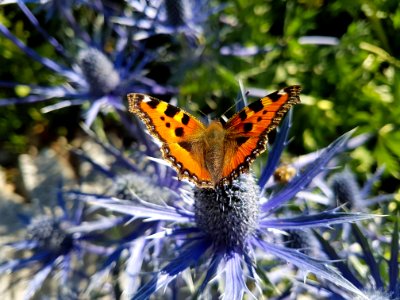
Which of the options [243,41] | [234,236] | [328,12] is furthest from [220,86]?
[234,236]

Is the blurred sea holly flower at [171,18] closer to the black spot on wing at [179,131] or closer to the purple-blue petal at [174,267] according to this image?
the black spot on wing at [179,131]

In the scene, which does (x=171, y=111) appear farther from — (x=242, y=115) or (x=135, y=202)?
(x=135, y=202)

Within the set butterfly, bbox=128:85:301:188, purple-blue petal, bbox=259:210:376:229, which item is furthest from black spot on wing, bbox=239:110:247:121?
purple-blue petal, bbox=259:210:376:229

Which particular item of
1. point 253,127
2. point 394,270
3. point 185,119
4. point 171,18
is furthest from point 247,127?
point 171,18

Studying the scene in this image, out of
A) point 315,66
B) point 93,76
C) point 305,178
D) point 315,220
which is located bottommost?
point 315,220

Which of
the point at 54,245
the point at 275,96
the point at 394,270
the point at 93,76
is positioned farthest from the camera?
the point at 93,76

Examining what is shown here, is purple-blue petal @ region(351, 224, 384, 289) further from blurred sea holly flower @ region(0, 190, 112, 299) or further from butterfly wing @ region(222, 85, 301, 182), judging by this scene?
blurred sea holly flower @ region(0, 190, 112, 299)

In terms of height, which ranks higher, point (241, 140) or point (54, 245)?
point (241, 140)
